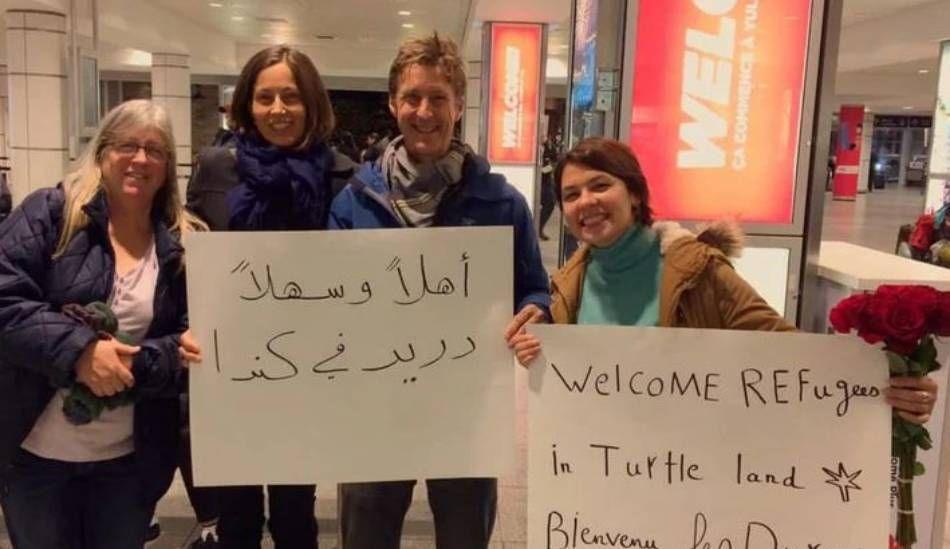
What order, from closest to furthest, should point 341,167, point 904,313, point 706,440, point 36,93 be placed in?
1. point 904,313
2. point 706,440
3. point 341,167
4. point 36,93

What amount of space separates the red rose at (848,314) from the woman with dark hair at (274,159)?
1157 mm

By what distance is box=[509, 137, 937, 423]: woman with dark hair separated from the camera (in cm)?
167

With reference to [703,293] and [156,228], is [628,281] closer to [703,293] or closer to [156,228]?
[703,293]

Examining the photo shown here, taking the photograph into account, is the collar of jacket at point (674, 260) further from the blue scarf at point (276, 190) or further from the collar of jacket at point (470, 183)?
the blue scarf at point (276, 190)

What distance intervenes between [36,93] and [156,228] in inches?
360

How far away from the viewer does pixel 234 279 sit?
169 centimetres

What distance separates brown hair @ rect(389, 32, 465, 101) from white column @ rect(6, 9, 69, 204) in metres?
9.24

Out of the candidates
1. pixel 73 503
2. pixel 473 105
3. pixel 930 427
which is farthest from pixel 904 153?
pixel 73 503

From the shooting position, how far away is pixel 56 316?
1651mm

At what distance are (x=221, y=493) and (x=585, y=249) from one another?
1170 mm

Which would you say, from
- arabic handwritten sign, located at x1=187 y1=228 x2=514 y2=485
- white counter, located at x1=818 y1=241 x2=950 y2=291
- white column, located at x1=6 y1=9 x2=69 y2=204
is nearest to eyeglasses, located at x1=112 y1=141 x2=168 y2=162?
arabic handwritten sign, located at x1=187 y1=228 x2=514 y2=485

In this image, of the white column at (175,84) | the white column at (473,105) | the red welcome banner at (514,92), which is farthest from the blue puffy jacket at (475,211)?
the white column at (175,84)

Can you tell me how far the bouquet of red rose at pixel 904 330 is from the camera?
1.40 m

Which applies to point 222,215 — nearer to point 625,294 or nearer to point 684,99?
point 625,294
